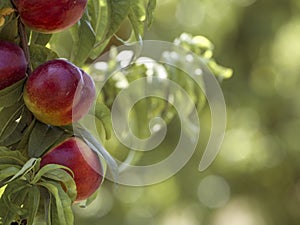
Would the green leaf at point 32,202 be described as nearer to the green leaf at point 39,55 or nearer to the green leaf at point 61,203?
the green leaf at point 61,203

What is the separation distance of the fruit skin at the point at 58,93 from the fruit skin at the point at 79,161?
2 cm

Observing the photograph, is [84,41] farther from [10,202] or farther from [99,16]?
[10,202]

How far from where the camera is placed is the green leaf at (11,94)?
57 centimetres

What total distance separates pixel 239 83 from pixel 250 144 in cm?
19

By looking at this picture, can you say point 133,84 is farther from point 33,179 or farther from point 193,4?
point 193,4

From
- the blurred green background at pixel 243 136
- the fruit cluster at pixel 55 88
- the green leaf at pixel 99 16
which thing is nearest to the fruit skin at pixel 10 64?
the fruit cluster at pixel 55 88

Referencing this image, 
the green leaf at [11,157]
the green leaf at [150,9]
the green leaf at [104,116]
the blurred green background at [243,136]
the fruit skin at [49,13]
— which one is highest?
the fruit skin at [49,13]

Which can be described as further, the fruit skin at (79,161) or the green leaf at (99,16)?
the green leaf at (99,16)

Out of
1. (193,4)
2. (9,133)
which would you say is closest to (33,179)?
(9,133)

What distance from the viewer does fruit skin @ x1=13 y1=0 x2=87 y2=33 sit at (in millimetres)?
580

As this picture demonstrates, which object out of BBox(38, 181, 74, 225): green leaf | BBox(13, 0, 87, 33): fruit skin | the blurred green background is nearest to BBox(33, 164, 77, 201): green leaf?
BBox(38, 181, 74, 225): green leaf

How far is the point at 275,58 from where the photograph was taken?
8.37 ft

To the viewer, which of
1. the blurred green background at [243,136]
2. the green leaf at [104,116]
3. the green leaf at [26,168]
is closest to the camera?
the green leaf at [26,168]

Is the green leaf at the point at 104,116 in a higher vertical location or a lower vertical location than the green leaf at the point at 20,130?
lower
